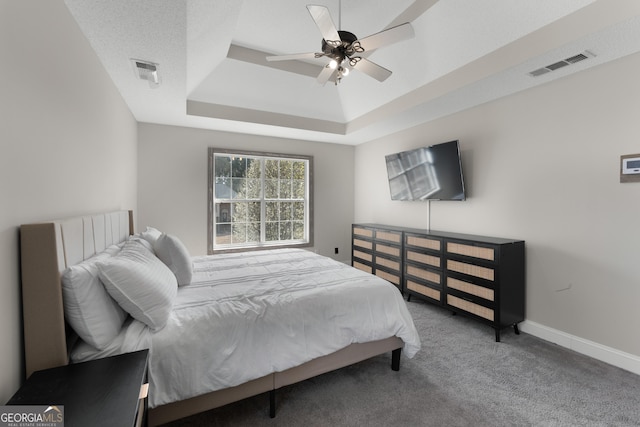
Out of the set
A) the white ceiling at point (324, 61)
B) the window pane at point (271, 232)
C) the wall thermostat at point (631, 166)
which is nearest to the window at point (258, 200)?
the window pane at point (271, 232)

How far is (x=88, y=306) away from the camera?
4.19 feet

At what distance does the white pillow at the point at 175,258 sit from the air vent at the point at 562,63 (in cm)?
341

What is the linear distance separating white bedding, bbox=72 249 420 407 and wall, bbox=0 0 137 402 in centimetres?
43

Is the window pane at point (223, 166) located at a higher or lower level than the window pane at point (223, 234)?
higher

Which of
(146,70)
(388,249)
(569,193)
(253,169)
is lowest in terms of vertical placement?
(388,249)

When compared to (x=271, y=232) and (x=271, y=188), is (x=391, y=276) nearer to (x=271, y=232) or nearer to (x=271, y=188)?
(x=271, y=232)

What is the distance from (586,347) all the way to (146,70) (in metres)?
4.55

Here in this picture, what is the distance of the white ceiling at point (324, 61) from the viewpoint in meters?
1.90

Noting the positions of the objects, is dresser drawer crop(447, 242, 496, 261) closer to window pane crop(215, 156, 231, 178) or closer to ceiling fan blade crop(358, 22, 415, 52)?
ceiling fan blade crop(358, 22, 415, 52)

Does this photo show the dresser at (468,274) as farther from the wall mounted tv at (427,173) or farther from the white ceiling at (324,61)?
the white ceiling at (324,61)

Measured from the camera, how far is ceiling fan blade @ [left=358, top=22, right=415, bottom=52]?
1930 millimetres

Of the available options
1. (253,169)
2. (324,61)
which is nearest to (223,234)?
(253,169)

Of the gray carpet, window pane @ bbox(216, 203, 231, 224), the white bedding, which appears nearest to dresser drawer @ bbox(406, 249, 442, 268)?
the gray carpet

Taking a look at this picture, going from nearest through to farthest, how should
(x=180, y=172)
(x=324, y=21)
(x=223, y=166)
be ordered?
(x=324, y=21) < (x=180, y=172) < (x=223, y=166)
